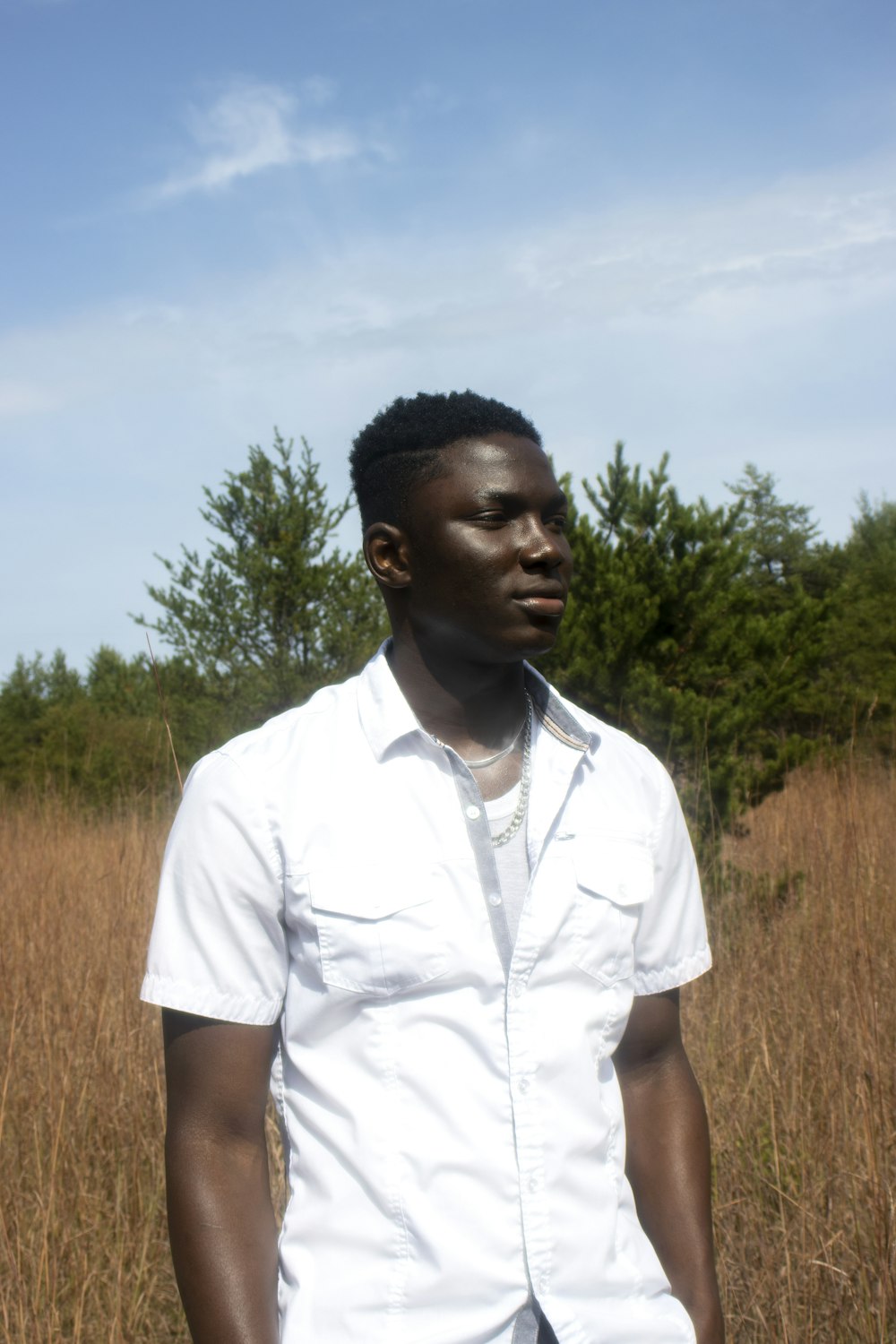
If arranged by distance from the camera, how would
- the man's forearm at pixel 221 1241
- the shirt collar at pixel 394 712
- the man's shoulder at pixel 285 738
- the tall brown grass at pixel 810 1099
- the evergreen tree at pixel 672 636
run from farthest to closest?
1. the evergreen tree at pixel 672 636
2. the tall brown grass at pixel 810 1099
3. the shirt collar at pixel 394 712
4. the man's shoulder at pixel 285 738
5. the man's forearm at pixel 221 1241

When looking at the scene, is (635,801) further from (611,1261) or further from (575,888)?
(611,1261)

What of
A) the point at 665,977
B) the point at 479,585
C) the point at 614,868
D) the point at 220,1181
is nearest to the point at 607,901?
the point at 614,868

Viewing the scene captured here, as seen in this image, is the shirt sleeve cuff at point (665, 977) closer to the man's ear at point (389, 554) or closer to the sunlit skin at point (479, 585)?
the sunlit skin at point (479, 585)

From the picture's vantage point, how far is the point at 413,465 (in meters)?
1.52

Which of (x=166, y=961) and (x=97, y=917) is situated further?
(x=97, y=917)

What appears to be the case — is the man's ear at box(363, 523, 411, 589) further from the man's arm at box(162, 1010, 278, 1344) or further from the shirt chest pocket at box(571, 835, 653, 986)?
the man's arm at box(162, 1010, 278, 1344)

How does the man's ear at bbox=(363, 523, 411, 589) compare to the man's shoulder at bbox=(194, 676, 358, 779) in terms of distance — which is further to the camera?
the man's ear at bbox=(363, 523, 411, 589)

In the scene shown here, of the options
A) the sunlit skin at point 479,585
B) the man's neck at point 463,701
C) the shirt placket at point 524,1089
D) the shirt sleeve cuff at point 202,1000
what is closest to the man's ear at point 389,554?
the sunlit skin at point 479,585

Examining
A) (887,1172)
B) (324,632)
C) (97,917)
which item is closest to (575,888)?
(887,1172)

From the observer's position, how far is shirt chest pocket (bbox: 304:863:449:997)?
118 centimetres

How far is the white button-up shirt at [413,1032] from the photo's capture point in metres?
1.14

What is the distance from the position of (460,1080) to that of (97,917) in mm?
3266

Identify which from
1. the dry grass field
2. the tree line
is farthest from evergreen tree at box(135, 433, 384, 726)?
the dry grass field

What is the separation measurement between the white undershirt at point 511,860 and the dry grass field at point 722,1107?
1298mm
